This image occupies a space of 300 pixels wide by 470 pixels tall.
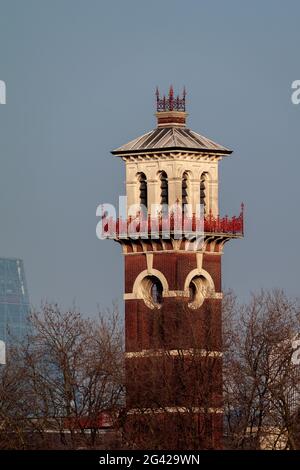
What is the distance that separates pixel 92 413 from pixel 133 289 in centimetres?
856

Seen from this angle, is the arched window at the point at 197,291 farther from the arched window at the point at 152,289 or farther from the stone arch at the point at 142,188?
the stone arch at the point at 142,188

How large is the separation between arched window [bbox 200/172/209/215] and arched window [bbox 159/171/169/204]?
1.74 metres

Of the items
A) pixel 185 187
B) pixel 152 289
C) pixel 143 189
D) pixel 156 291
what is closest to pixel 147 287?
pixel 152 289

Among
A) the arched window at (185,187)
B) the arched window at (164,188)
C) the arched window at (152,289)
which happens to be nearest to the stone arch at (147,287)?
the arched window at (152,289)

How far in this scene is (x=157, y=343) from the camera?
15175cm

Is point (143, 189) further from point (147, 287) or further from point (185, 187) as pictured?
point (147, 287)

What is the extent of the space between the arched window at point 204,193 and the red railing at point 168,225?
0.38 m

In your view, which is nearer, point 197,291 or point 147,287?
point 197,291

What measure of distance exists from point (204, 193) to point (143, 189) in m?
2.78

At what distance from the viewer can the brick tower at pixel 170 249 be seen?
14975 cm

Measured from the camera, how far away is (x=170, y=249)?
504ft
